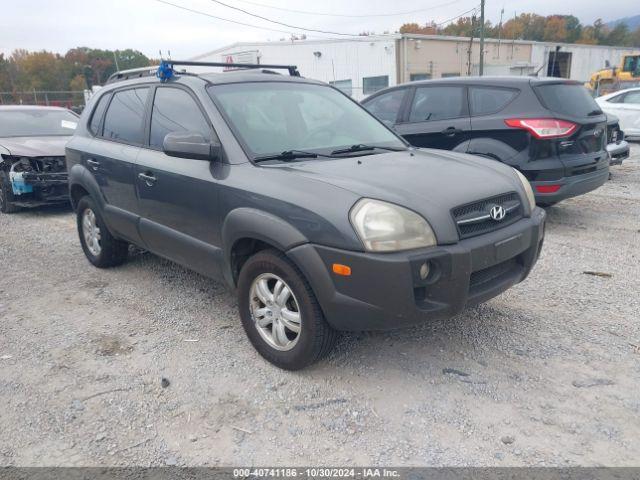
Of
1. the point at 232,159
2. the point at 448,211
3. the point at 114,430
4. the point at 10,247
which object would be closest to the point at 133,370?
the point at 114,430

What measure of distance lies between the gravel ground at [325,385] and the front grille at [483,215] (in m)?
0.87

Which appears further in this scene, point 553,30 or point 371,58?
point 553,30

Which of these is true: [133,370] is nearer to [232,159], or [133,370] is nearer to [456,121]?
[232,159]

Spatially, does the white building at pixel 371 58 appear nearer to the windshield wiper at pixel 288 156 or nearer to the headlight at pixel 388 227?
the windshield wiper at pixel 288 156

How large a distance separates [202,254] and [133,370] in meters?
0.88

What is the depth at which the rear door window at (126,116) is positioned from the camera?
13.9 feet

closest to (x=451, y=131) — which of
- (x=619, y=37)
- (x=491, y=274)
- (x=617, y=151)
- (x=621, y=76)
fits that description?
(x=491, y=274)

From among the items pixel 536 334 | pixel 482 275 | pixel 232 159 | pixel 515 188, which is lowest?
pixel 536 334

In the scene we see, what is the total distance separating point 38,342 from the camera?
3.69 meters

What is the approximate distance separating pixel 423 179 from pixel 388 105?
435 centimetres

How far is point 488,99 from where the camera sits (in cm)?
602

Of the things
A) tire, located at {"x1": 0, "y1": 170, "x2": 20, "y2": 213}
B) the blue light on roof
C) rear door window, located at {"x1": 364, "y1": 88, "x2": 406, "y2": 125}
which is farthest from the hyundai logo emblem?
tire, located at {"x1": 0, "y1": 170, "x2": 20, "y2": 213}

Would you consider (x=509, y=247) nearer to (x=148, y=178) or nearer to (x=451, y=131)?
(x=148, y=178)

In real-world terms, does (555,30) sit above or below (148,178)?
above
